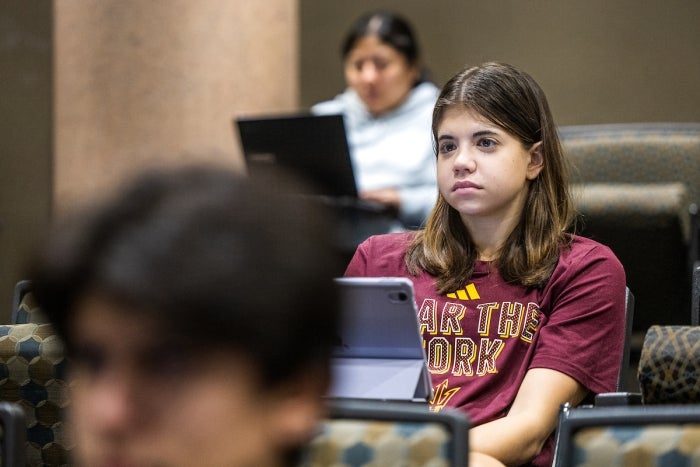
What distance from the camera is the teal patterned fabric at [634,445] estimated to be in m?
1.17

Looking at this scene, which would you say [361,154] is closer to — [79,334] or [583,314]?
[583,314]

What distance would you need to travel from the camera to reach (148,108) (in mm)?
5188

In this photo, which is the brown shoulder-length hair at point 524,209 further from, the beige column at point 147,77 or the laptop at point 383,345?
the beige column at point 147,77

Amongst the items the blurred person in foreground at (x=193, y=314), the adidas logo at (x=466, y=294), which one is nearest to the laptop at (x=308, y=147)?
the adidas logo at (x=466, y=294)

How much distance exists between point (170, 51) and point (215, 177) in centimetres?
474

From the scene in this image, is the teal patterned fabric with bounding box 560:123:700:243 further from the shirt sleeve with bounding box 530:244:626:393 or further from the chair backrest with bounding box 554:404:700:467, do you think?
the chair backrest with bounding box 554:404:700:467

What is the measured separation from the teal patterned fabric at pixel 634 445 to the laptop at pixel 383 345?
2.19 feet

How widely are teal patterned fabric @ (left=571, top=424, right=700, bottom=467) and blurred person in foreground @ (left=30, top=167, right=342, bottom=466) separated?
2.05 ft

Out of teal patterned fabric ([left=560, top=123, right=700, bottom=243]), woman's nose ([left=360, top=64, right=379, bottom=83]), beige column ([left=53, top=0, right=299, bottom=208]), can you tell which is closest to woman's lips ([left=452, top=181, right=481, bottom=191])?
teal patterned fabric ([left=560, top=123, right=700, bottom=243])

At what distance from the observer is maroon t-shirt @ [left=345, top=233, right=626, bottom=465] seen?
2012 mm

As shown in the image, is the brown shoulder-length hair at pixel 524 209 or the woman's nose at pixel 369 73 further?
the woman's nose at pixel 369 73

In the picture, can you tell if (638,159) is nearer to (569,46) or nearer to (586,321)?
(569,46)

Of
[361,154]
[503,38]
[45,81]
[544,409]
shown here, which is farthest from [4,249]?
[544,409]

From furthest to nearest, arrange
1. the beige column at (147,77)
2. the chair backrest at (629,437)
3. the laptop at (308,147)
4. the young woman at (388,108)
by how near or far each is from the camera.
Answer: the beige column at (147,77) < the young woman at (388,108) < the laptop at (308,147) < the chair backrest at (629,437)
